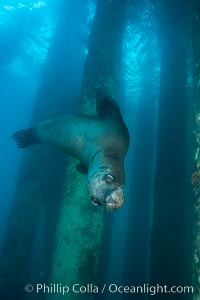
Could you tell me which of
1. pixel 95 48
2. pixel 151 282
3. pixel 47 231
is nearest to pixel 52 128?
pixel 95 48

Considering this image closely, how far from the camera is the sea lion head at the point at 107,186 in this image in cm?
296

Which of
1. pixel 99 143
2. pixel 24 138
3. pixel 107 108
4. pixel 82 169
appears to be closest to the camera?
pixel 99 143

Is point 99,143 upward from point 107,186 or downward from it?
upward

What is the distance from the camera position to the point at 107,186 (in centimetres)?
311

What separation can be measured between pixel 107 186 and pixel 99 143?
106 centimetres

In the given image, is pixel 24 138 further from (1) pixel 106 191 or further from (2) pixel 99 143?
(1) pixel 106 191

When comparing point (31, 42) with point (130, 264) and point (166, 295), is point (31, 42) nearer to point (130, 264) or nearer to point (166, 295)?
point (130, 264)

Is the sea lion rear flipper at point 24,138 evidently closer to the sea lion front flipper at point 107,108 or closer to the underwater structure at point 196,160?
the sea lion front flipper at point 107,108

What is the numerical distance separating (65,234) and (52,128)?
234 centimetres

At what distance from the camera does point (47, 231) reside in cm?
1162

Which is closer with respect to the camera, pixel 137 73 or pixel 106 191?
pixel 106 191

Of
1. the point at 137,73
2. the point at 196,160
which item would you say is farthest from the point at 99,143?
the point at 137,73

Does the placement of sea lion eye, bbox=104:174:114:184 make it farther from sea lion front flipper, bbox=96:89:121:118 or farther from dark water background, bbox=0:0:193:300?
dark water background, bbox=0:0:193:300

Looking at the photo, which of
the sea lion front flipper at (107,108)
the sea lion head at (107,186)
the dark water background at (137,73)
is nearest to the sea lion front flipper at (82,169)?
the sea lion front flipper at (107,108)
